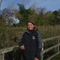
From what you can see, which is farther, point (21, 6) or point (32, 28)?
point (21, 6)

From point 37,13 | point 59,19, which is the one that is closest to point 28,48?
point 37,13

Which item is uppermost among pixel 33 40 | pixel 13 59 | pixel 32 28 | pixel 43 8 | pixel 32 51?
pixel 43 8

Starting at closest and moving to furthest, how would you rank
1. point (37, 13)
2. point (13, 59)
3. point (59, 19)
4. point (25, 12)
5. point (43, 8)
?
point (13, 59) → point (25, 12) → point (37, 13) → point (43, 8) → point (59, 19)

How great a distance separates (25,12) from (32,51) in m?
41.4

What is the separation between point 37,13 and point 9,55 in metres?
43.3

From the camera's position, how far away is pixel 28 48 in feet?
11.2

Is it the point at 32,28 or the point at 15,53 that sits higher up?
the point at 32,28

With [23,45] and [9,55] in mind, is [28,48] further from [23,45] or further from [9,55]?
[9,55]

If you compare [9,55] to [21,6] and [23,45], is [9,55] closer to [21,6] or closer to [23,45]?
[23,45]

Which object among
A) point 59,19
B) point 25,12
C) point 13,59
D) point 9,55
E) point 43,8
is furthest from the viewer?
point 59,19

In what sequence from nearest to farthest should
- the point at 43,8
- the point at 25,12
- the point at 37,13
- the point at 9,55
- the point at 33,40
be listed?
1. the point at 33,40
2. the point at 9,55
3. the point at 25,12
4. the point at 37,13
5. the point at 43,8

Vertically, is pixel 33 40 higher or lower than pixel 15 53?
higher

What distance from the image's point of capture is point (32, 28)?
342 cm

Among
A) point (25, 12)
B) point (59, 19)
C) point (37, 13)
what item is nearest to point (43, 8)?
point (37, 13)
